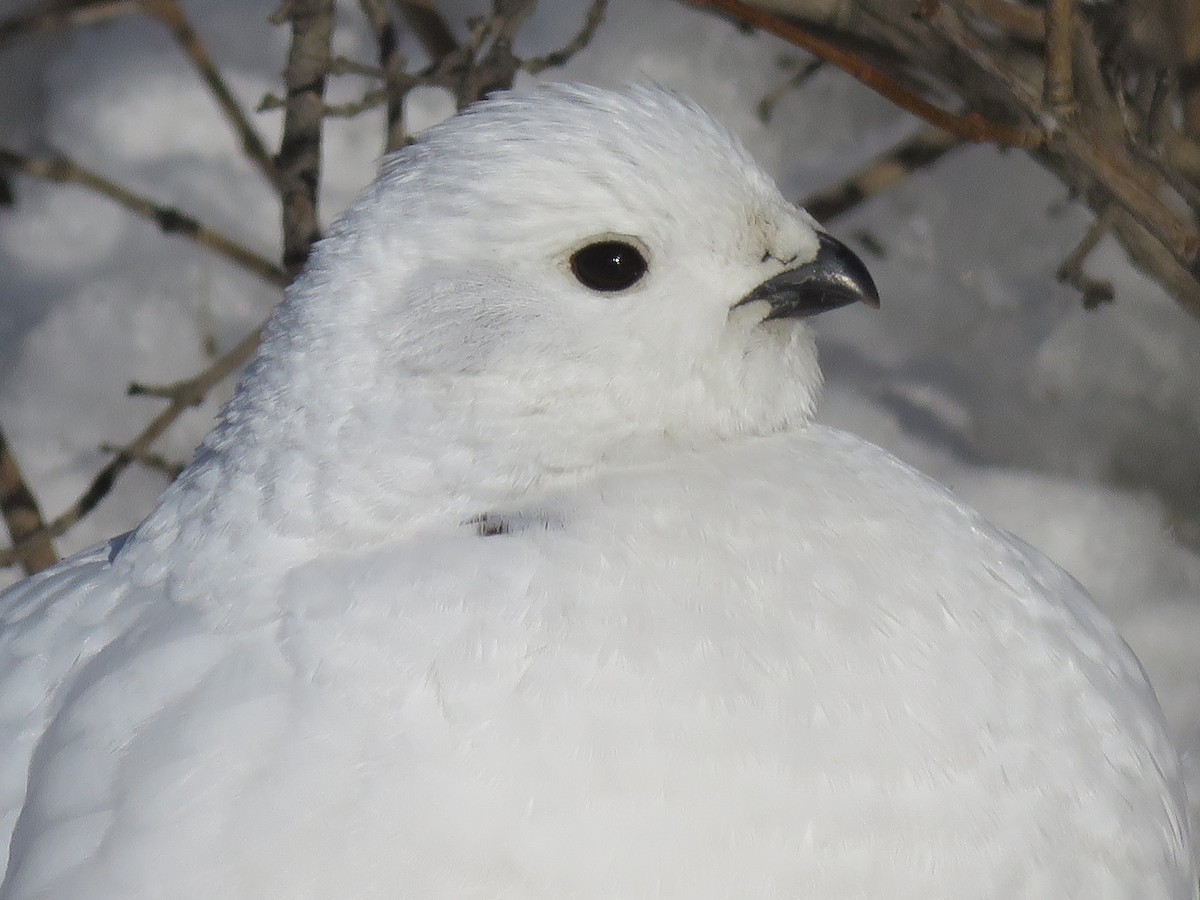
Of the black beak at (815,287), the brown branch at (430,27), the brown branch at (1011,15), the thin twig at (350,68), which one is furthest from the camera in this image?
the brown branch at (430,27)

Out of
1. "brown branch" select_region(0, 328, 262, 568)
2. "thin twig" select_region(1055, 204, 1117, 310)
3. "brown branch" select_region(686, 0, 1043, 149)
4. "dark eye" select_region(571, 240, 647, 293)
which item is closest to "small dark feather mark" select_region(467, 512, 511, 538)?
"dark eye" select_region(571, 240, 647, 293)

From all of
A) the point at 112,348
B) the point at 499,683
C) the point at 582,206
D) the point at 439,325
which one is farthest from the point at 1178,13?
the point at 112,348

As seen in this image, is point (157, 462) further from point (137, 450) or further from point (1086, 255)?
point (1086, 255)

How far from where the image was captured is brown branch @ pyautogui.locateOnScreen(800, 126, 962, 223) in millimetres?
3289

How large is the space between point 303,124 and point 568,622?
1.65 meters

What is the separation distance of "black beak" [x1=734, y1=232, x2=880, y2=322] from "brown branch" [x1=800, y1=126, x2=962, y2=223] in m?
1.51

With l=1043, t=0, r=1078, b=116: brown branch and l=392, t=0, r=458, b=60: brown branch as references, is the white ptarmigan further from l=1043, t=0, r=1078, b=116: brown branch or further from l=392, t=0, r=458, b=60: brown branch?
l=392, t=0, r=458, b=60: brown branch

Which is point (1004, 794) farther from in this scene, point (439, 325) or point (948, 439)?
point (948, 439)

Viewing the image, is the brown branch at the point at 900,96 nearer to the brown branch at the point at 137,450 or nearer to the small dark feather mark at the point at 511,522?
the small dark feather mark at the point at 511,522

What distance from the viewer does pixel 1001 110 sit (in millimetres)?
2689

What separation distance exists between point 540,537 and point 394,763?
285 mm

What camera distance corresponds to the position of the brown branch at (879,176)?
329cm

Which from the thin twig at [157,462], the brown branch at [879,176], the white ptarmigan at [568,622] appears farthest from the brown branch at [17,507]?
the brown branch at [879,176]

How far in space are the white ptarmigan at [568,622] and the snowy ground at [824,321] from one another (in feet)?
5.37
